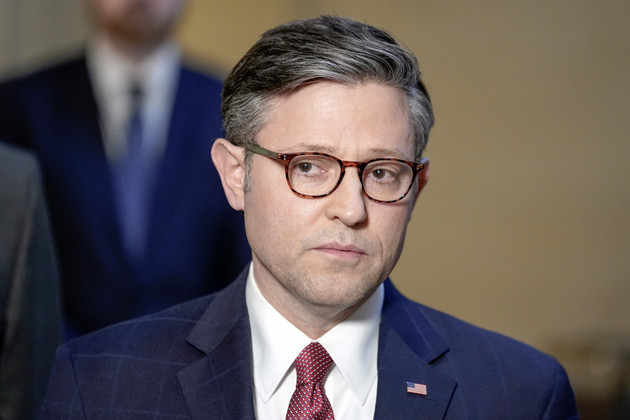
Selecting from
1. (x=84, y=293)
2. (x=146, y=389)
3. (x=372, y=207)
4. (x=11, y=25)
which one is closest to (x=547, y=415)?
(x=372, y=207)

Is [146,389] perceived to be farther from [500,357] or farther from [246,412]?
[500,357]

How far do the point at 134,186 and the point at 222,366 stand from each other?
1762 millimetres

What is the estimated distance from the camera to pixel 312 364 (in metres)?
2.18

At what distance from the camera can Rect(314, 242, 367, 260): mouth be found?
2031 millimetres

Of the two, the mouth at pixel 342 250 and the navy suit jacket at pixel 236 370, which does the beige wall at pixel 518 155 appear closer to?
the navy suit jacket at pixel 236 370

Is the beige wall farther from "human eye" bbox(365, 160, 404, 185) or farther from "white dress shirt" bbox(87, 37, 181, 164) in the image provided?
"human eye" bbox(365, 160, 404, 185)

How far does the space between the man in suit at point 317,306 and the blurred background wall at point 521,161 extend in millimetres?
3188

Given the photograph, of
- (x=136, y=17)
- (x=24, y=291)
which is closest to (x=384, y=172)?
(x=24, y=291)

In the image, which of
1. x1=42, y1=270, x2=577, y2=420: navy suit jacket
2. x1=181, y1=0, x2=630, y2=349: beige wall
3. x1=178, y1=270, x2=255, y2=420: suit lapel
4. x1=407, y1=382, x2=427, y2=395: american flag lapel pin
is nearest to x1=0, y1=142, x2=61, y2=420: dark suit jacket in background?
x1=42, y1=270, x2=577, y2=420: navy suit jacket

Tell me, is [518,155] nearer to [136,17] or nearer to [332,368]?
[136,17]

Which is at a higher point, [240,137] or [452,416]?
[240,137]

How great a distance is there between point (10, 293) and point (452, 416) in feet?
3.67

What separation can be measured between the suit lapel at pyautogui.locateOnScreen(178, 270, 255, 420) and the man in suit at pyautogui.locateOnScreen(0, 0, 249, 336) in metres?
1.35

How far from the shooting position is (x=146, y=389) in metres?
2.19
